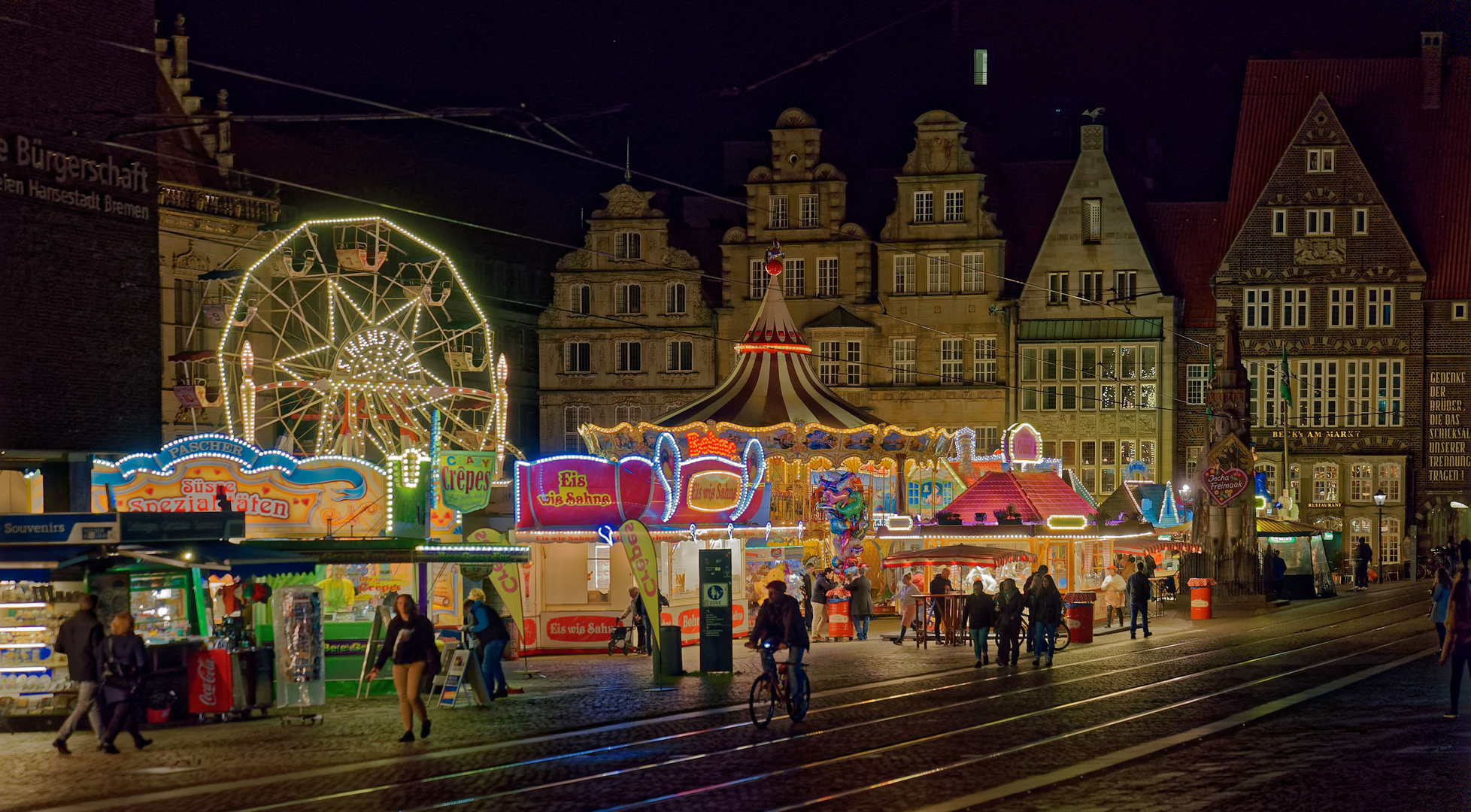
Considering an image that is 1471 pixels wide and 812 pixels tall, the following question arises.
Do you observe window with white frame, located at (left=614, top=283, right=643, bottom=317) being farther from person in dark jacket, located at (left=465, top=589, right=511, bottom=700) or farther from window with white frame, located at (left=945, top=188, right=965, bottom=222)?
person in dark jacket, located at (left=465, top=589, right=511, bottom=700)

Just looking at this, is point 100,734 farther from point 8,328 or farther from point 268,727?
point 8,328

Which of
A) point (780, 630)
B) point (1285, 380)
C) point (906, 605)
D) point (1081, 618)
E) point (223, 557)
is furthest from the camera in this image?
point (1285, 380)

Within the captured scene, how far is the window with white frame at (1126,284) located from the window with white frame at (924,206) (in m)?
5.64

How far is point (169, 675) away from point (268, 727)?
4.17 feet

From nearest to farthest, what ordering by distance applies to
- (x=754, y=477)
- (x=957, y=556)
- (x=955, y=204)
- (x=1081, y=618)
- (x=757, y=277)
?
(x=1081, y=618), (x=754, y=477), (x=957, y=556), (x=955, y=204), (x=757, y=277)

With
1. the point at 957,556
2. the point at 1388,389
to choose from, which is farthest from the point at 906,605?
the point at 1388,389

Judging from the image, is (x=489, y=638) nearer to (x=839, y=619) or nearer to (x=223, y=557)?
(x=223, y=557)

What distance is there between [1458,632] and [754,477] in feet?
55.2

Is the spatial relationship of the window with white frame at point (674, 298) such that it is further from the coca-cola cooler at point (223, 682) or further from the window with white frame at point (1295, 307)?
the coca-cola cooler at point (223, 682)

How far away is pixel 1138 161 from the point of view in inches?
2494

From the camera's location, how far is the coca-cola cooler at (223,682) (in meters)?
21.0

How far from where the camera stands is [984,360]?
5588cm

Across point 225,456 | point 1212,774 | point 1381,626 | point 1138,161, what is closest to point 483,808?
point 1212,774

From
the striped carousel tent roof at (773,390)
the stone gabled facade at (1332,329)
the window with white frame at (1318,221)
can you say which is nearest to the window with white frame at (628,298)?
the striped carousel tent roof at (773,390)
